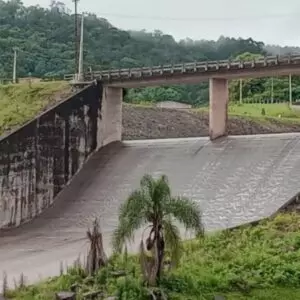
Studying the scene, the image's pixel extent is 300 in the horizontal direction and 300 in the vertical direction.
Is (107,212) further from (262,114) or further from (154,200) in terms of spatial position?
(262,114)

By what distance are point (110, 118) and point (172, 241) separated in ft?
59.4

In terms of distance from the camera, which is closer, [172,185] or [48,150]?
[172,185]

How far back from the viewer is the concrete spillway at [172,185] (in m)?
22.1

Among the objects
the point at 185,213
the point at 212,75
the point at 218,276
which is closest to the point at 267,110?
the point at 212,75

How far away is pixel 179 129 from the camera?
3906 centimetres

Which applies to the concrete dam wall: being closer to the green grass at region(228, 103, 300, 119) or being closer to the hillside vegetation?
the hillside vegetation

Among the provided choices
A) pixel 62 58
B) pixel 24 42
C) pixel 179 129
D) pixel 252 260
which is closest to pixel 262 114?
pixel 179 129

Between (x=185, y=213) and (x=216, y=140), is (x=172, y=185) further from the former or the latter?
(x=185, y=213)

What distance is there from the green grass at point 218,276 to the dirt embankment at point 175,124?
60.9 ft

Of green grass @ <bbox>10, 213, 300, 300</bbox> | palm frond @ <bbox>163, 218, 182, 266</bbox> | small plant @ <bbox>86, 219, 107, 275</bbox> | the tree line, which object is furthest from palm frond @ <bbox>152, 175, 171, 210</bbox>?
the tree line

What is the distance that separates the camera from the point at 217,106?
2994 centimetres

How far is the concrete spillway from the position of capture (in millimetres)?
22125

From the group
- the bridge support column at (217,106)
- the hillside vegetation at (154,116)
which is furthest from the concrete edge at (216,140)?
the hillside vegetation at (154,116)

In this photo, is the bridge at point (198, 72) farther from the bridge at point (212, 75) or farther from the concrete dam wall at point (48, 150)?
the concrete dam wall at point (48, 150)
